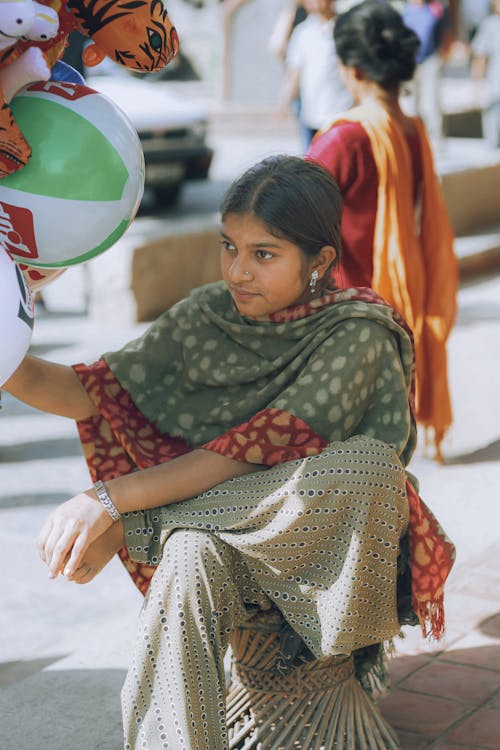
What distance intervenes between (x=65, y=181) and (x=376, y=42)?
7.43 ft

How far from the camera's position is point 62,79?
228 centimetres

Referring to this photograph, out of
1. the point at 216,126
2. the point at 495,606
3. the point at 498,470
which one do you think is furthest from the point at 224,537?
the point at 216,126

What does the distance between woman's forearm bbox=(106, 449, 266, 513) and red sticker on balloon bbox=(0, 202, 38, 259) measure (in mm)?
476

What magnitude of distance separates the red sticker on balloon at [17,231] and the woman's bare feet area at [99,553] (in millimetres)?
585

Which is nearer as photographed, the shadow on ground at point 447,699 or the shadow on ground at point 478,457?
the shadow on ground at point 447,699


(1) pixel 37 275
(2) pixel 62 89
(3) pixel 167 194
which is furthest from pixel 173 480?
(3) pixel 167 194

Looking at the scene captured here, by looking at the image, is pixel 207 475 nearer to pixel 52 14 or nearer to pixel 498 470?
pixel 52 14

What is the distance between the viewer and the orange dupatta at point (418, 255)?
13.5 feet

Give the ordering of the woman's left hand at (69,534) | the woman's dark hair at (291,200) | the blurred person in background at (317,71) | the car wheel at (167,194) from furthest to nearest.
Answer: the car wheel at (167,194)
the blurred person in background at (317,71)
the woman's dark hair at (291,200)
the woman's left hand at (69,534)

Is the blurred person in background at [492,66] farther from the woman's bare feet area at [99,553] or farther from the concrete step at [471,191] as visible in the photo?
the woman's bare feet area at [99,553]

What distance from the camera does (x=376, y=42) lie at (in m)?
4.07

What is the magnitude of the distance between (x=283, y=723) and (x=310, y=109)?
18.0 feet

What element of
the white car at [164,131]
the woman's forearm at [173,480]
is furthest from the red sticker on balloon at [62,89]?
the white car at [164,131]

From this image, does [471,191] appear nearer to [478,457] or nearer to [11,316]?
[478,457]
